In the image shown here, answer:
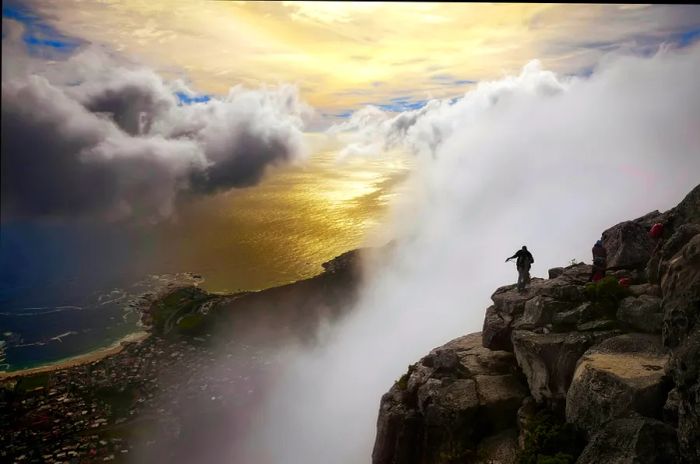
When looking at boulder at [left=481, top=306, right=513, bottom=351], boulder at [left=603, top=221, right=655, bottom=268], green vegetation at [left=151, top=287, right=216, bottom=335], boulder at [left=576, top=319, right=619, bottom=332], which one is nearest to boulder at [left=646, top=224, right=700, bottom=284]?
boulder at [left=603, top=221, right=655, bottom=268]

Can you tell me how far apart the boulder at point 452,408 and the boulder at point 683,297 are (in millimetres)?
10545

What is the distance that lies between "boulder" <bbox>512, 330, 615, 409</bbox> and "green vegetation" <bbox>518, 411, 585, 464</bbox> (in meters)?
1.43

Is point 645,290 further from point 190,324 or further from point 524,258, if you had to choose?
point 190,324

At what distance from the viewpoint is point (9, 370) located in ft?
282

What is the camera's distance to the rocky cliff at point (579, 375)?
14312 mm

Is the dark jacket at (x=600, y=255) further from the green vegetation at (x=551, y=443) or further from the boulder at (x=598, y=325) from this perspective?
the green vegetation at (x=551, y=443)

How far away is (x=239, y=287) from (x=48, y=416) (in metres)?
64.8

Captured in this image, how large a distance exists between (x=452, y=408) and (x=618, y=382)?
1043 cm

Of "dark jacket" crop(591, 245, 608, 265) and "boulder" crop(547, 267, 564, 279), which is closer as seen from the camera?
"dark jacket" crop(591, 245, 608, 265)

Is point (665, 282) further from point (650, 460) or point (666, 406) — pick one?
point (650, 460)

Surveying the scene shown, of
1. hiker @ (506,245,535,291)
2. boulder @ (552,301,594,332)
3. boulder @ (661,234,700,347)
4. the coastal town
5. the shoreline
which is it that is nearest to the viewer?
boulder @ (661,234,700,347)

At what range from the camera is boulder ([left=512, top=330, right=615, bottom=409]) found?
20812 millimetres

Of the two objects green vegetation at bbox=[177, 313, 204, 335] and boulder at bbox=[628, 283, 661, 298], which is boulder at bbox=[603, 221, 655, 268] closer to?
boulder at bbox=[628, 283, 661, 298]

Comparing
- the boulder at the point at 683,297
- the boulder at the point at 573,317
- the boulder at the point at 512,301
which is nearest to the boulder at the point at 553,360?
the boulder at the point at 573,317
